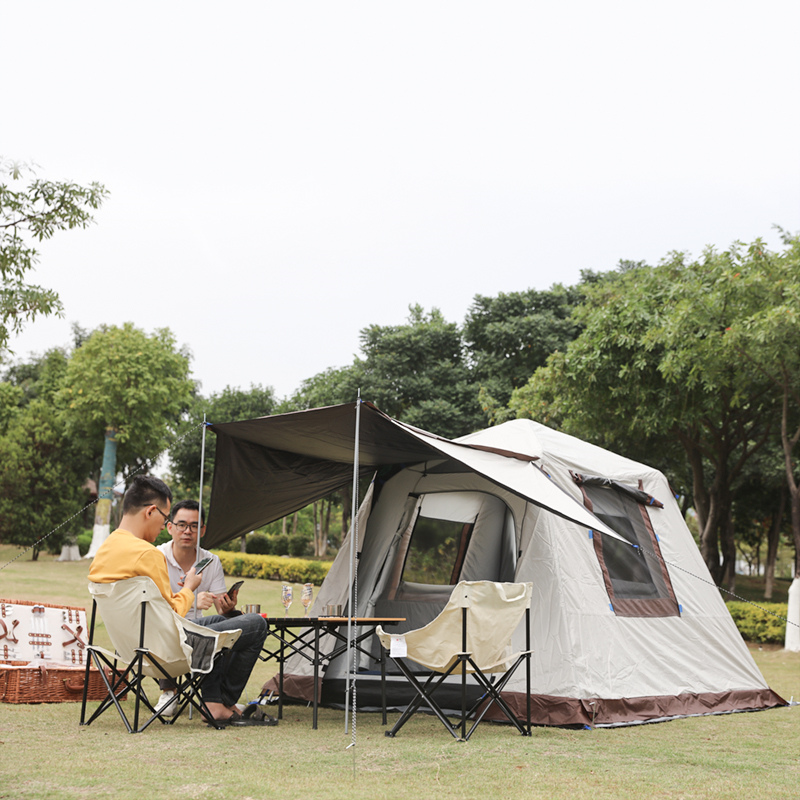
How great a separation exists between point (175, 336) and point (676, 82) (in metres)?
21.3

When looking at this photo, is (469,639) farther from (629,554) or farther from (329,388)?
(329,388)

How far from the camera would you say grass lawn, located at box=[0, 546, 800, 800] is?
3193 mm

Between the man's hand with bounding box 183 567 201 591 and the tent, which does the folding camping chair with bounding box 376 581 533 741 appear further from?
the man's hand with bounding box 183 567 201 591

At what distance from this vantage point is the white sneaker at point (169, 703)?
465cm

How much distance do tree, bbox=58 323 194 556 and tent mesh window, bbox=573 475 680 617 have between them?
1911 centimetres

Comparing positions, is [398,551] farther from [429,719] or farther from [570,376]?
[570,376]

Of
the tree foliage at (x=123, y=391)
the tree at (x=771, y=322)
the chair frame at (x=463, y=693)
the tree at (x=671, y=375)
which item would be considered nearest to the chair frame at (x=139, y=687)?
the chair frame at (x=463, y=693)

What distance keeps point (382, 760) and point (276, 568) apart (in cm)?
1495

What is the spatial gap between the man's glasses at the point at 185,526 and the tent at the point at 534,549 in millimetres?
674

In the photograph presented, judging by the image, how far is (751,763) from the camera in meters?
3.99

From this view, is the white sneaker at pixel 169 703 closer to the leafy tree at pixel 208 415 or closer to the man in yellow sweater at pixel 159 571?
the man in yellow sweater at pixel 159 571

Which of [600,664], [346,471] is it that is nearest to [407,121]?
[346,471]

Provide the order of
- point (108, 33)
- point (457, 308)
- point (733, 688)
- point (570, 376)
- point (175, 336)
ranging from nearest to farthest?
point (733, 688), point (108, 33), point (570, 376), point (457, 308), point (175, 336)

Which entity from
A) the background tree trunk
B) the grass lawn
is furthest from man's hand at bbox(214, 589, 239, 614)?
the background tree trunk
